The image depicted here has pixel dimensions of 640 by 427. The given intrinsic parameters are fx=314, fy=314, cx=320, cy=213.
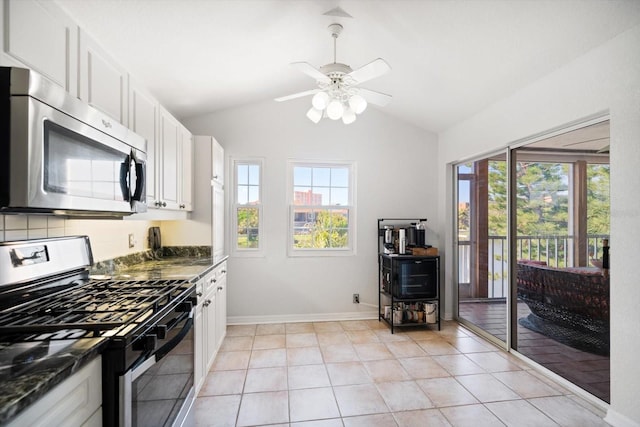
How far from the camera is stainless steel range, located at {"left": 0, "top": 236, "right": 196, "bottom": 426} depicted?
3.57 ft

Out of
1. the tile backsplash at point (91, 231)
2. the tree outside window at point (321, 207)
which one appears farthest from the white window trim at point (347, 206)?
the tile backsplash at point (91, 231)

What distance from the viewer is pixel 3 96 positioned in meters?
1.06

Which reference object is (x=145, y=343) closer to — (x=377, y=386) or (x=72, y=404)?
(x=72, y=404)

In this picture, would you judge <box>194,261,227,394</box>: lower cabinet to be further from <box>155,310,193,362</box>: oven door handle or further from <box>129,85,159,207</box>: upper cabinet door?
<box>129,85,159,207</box>: upper cabinet door

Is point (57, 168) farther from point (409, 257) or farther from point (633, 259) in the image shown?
point (409, 257)

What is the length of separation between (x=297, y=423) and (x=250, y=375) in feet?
2.46

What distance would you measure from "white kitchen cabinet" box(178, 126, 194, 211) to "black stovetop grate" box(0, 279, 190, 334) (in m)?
1.13

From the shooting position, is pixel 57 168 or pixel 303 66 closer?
pixel 57 168

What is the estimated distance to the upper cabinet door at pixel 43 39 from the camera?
3.76 feet

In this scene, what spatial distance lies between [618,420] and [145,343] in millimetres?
2804

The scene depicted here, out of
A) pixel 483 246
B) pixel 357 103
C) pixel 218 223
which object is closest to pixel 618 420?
pixel 483 246

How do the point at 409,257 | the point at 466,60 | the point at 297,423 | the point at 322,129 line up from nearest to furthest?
the point at 297,423, the point at 466,60, the point at 409,257, the point at 322,129

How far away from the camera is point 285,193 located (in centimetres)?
403

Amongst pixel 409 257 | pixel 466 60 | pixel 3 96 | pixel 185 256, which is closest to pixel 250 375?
pixel 185 256
